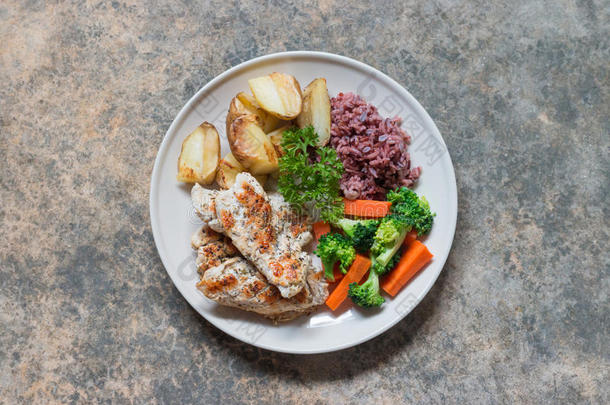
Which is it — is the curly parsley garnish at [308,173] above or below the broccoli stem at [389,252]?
above

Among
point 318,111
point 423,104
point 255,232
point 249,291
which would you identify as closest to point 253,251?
point 255,232

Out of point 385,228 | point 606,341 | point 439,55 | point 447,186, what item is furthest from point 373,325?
point 439,55

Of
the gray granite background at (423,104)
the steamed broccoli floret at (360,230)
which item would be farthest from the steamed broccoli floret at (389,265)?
the gray granite background at (423,104)

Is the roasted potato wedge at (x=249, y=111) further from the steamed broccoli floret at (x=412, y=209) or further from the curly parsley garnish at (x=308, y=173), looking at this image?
the steamed broccoli floret at (x=412, y=209)

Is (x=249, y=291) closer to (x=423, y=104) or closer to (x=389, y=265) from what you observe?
(x=389, y=265)

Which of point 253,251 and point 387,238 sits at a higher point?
point 253,251

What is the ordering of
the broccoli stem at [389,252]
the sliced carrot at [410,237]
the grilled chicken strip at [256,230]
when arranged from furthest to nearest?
1. the sliced carrot at [410,237]
2. the broccoli stem at [389,252]
3. the grilled chicken strip at [256,230]

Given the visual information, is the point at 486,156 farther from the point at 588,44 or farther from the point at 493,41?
the point at 588,44
